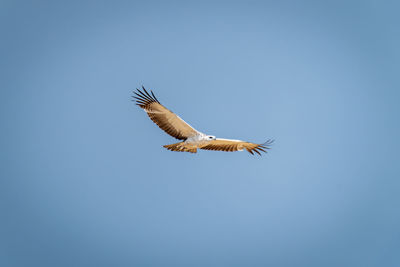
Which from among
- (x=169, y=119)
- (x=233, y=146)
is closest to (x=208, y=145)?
(x=233, y=146)

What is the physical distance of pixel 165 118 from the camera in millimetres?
17047

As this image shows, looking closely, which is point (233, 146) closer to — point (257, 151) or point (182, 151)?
point (257, 151)

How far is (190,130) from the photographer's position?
1712cm

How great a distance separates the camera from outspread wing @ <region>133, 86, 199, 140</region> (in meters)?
16.6

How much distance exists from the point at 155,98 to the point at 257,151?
16.8 feet

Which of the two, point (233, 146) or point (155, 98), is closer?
point (155, 98)

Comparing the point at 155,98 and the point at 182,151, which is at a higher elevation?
the point at 155,98

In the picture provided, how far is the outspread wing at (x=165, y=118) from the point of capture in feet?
54.5

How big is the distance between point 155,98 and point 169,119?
1.08m

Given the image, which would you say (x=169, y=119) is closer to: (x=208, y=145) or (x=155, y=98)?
(x=155, y=98)

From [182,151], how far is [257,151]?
3.41 metres

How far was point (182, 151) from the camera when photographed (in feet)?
56.7

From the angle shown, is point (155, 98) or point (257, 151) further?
point (257, 151)

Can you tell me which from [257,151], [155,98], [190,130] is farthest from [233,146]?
[155,98]
